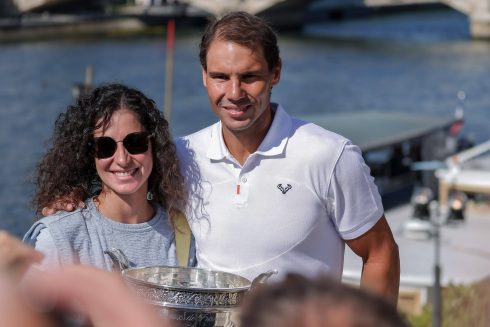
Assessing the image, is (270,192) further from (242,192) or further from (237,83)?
(237,83)

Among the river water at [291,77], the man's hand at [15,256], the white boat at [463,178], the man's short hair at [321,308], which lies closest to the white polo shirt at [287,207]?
the man's hand at [15,256]

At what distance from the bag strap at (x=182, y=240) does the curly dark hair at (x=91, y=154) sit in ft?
0.07

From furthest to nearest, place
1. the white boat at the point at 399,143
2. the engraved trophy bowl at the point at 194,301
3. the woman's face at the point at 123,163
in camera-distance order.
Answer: the white boat at the point at 399,143, the woman's face at the point at 123,163, the engraved trophy bowl at the point at 194,301

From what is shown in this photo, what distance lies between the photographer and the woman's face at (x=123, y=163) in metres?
1.67

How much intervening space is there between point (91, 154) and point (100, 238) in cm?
14

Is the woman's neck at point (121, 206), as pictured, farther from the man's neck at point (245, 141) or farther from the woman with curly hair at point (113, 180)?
the man's neck at point (245, 141)

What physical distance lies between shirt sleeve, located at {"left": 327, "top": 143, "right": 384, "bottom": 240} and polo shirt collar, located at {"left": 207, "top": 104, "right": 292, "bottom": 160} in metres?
0.10

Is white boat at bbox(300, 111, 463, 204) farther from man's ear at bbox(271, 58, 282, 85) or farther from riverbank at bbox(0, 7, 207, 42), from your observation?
riverbank at bbox(0, 7, 207, 42)

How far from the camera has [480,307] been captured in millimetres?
5637

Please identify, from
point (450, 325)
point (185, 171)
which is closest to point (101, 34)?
point (450, 325)

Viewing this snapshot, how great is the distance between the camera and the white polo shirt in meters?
1.67

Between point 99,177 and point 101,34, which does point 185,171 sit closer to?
point 99,177

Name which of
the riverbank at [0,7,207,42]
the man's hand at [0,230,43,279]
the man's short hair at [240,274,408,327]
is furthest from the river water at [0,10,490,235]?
the man's short hair at [240,274,408,327]

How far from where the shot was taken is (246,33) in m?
1.68
